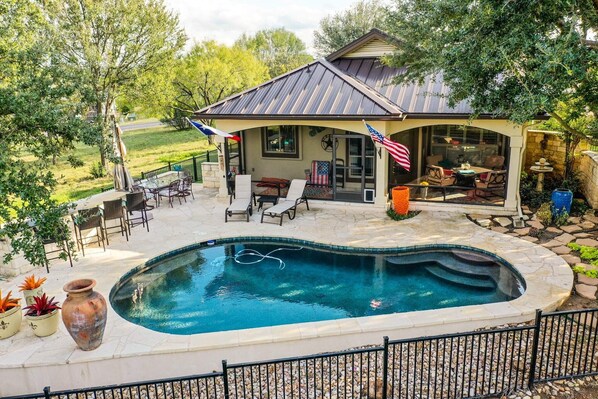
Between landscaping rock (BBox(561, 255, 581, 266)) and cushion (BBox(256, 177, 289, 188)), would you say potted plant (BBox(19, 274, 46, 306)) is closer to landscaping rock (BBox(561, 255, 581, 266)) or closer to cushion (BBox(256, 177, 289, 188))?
cushion (BBox(256, 177, 289, 188))

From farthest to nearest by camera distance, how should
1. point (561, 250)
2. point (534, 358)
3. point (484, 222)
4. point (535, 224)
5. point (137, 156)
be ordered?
point (137, 156), point (484, 222), point (535, 224), point (561, 250), point (534, 358)

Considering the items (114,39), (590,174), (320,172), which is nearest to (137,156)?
(114,39)

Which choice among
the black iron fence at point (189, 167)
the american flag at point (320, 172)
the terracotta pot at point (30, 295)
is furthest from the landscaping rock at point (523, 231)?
the black iron fence at point (189, 167)

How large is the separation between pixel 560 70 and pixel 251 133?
11.5 meters

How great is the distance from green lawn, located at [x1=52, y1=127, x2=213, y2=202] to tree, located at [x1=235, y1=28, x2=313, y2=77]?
1669cm

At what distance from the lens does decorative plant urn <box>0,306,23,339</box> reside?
25.6ft

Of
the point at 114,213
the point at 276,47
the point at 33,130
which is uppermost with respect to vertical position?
the point at 276,47

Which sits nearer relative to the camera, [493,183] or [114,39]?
[493,183]

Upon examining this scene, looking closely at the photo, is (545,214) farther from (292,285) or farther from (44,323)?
(44,323)

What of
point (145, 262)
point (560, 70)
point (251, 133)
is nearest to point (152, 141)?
point (251, 133)

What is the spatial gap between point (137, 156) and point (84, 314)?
22.8 meters

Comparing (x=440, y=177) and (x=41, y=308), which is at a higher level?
(x=440, y=177)

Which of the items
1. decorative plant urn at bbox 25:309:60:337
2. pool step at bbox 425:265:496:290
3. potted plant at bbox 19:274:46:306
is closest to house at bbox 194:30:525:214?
pool step at bbox 425:265:496:290

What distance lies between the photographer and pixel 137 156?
2856cm
